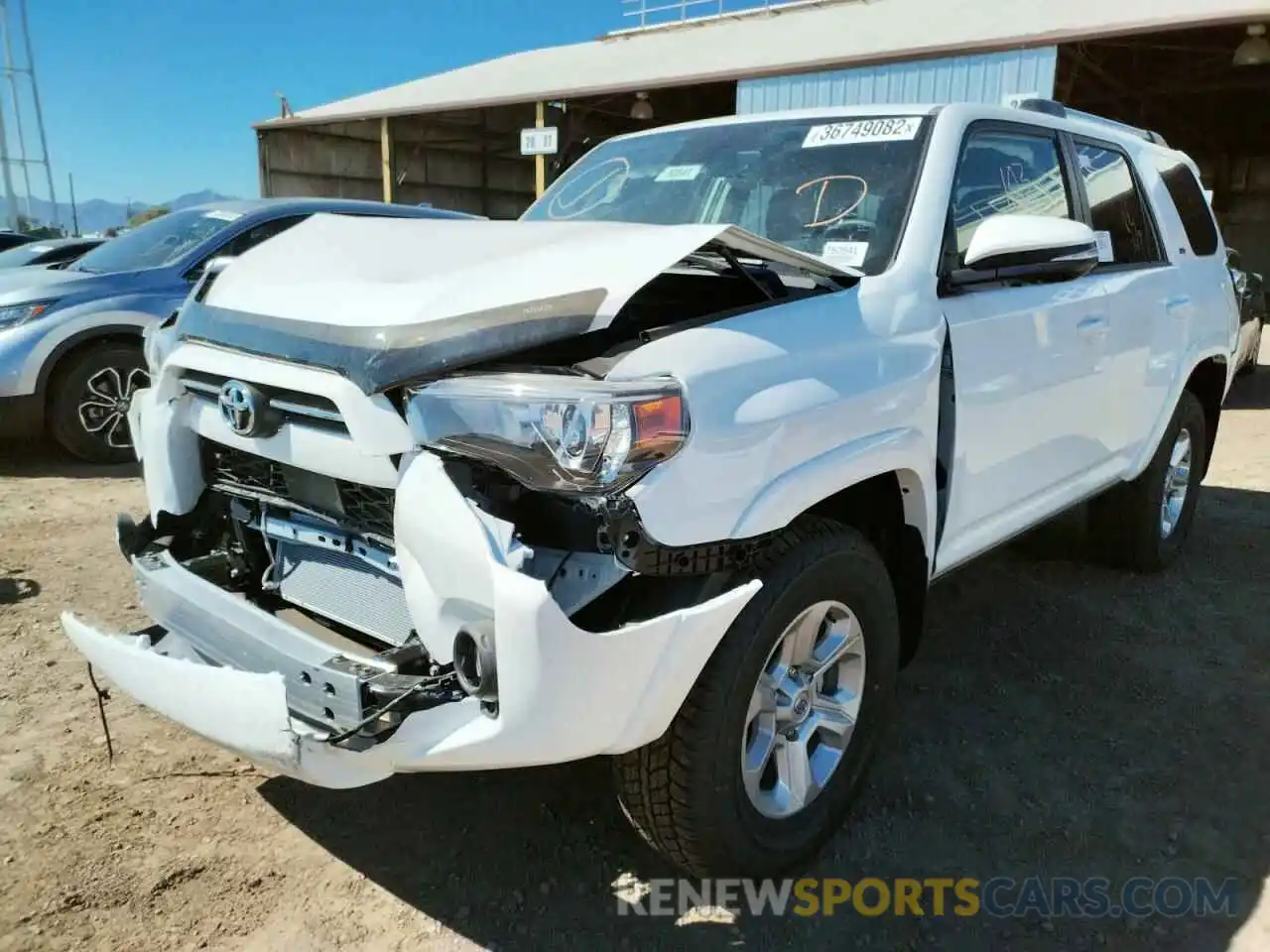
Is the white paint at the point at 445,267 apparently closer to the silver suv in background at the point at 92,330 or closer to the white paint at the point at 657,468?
the white paint at the point at 657,468

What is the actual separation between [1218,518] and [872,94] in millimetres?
10227

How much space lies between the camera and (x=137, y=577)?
2568 mm

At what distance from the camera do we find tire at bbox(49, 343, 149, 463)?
598 centimetres

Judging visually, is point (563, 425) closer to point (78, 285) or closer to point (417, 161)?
point (78, 285)

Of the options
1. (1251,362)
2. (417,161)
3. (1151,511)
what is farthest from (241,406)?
(417,161)

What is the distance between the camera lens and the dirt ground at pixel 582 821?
7.44 ft

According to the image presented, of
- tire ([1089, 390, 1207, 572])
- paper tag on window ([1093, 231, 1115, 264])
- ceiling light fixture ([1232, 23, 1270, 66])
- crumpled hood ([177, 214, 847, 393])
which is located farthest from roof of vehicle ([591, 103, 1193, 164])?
ceiling light fixture ([1232, 23, 1270, 66])

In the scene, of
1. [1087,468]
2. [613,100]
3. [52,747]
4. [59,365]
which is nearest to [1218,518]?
[1087,468]

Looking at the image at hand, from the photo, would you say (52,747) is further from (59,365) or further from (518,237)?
(59,365)

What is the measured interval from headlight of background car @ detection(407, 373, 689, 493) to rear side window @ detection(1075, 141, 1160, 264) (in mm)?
2511

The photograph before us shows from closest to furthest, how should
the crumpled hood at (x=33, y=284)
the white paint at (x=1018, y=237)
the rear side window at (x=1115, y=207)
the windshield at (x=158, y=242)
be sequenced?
the white paint at (x=1018, y=237)
the rear side window at (x=1115, y=207)
the crumpled hood at (x=33, y=284)
the windshield at (x=158, y=242)

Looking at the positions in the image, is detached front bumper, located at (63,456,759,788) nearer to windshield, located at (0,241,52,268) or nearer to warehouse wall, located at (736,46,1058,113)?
windshield, located at (0,241,52,268)

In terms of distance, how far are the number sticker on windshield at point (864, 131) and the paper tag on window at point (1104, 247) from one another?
102 centimetres

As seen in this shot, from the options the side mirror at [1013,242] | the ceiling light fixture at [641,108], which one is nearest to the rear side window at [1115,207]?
the side mirror at [1013,242]
